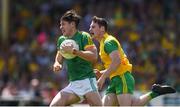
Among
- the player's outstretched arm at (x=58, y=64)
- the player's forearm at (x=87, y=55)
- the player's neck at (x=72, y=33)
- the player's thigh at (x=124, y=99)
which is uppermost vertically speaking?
the player's neck at (x=72, y=33)

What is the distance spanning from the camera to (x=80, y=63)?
1269cm

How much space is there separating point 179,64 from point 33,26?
5.12 meters

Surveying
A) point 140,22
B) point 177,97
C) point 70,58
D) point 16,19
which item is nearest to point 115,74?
point 70,58

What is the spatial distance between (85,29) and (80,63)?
35.2 feet

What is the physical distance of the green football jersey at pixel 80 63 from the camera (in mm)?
12594

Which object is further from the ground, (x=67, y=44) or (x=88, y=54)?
(x=67, y=44)

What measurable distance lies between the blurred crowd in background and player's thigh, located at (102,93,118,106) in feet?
22.3

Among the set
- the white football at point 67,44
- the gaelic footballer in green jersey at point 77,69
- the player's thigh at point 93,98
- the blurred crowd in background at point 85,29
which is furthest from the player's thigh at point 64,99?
the blurred crowd in background at point 85,29

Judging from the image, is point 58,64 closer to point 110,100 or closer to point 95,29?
point 95,29

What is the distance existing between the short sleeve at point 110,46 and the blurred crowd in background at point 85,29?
7202 mm

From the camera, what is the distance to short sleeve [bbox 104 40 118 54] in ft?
42.7

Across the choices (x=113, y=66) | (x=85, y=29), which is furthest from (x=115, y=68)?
(x=85, y=29)

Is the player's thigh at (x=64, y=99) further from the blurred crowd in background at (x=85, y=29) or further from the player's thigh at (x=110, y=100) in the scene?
the blurred crowd in background at (x=85, y=29)

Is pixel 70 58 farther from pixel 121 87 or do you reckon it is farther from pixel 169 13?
pixel 169 13
